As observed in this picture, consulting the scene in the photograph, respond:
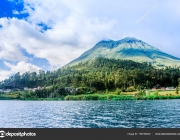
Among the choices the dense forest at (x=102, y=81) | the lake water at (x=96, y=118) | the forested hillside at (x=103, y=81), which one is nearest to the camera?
the lake water at (x=96, y=118)

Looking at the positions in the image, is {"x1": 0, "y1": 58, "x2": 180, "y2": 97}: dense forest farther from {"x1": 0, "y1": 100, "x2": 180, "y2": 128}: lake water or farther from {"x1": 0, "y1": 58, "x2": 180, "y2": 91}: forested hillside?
{"x1": 0, "y1": 100, "x2": 180, "y2": 128}: lake water

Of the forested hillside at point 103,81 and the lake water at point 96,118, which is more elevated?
the forested hillside at point 103,81

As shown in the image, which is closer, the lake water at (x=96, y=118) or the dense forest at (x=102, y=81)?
the lake water at (x=96, y=118)

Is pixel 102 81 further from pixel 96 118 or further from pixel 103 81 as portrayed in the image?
pixel 96 118

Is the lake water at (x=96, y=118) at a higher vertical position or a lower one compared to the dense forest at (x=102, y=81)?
lower

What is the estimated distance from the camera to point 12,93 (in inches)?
4109

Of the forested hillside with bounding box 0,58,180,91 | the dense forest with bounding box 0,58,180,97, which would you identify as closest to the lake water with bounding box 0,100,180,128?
the dense forest with bounding box 0,58,180,97

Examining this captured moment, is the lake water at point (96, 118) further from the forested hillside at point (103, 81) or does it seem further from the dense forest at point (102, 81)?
the forested hillside at point (103, 81)

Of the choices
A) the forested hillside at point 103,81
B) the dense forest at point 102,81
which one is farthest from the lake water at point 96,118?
the forested hillside at point 103,81

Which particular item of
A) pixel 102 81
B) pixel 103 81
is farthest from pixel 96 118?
pixel 102 81

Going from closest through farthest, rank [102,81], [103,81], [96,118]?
[96,118] < [103,81] < [102,81]

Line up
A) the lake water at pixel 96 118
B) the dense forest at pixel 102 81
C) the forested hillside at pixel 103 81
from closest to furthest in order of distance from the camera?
the lake water at pixel 96 118, the dense forest at pixel 102 81, the forested hillside at pixel 103 81
